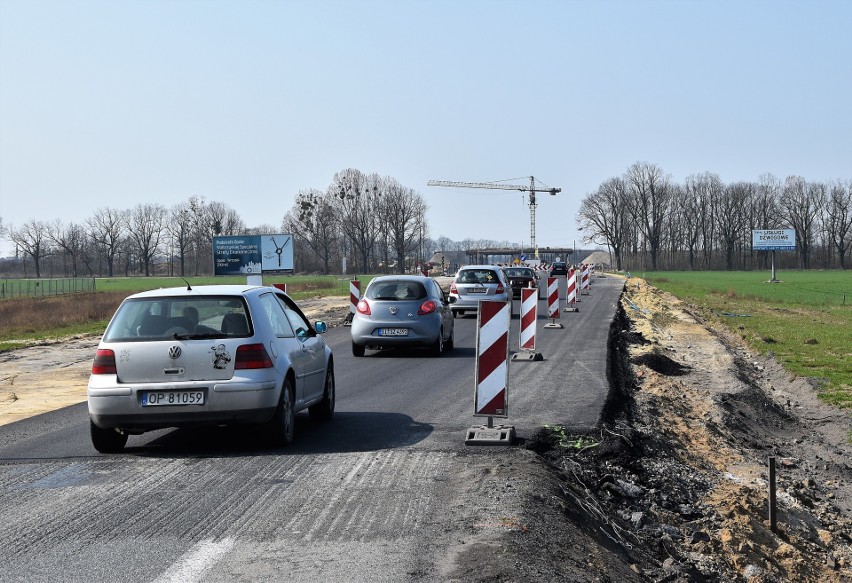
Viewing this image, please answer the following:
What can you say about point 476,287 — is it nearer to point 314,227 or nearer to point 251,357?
point 251,357

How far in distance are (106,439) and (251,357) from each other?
5.28 feet

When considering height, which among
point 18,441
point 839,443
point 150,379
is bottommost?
point 839,443

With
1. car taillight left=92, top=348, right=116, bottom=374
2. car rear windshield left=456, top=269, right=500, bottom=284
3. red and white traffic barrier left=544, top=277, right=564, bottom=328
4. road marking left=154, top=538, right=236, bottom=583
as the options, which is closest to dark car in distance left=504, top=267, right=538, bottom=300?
car rear windshield left=456, top=269, right=500, bottom=284

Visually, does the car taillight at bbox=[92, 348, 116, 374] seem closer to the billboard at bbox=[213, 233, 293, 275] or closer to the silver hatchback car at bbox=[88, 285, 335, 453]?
the silver hatchback car at bbox=[88, 285, 335, 453]

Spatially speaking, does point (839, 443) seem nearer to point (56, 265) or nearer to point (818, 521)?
point (818, 521)

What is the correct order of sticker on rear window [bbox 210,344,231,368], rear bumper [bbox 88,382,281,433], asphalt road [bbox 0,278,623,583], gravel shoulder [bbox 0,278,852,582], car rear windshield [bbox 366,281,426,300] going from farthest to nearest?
car rear windshield [bbox 366,281,426,300] → sticker on rear window [bbox 210,344,231,368] → rear bumper [bbox 88,382,281,433] → gravel shoulder [bbox 0,278,852,582] → asphalt road [bbox 0,278,623,583]

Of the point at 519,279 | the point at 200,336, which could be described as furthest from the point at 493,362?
the point at 519,279

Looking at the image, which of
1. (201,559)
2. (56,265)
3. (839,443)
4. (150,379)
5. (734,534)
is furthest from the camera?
(56,265)

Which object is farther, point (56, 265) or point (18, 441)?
point (56, 265)

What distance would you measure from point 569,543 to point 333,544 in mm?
1436

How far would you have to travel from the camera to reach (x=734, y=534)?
737 cm

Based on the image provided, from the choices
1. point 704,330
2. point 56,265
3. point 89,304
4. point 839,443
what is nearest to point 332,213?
point 56,265

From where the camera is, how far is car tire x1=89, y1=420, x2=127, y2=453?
916 centimetres

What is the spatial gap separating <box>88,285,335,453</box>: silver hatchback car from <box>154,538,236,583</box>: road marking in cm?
302
